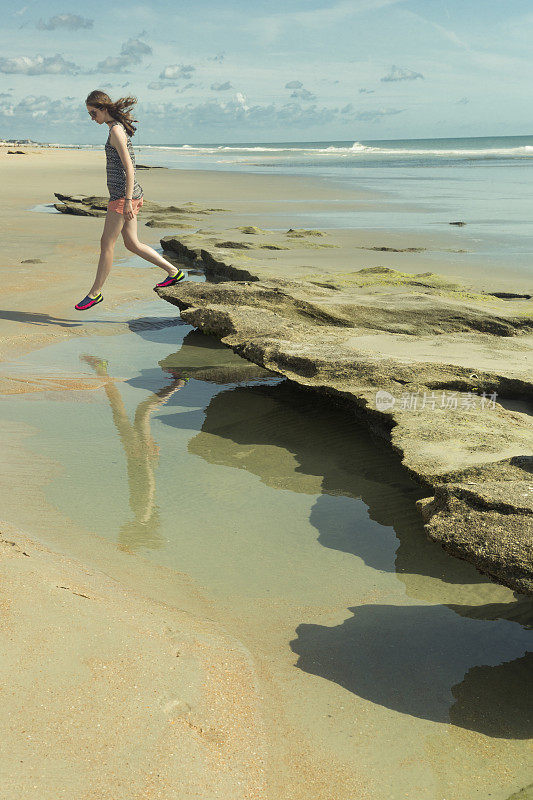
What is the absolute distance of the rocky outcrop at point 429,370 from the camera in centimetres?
207

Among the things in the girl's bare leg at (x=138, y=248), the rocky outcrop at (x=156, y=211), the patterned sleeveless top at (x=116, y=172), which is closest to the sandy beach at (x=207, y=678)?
the girl's bare leg at (x=138, y=248)

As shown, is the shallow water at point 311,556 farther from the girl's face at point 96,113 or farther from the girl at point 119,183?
the girl's face at point 96,113

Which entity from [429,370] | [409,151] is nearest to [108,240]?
[429,370]

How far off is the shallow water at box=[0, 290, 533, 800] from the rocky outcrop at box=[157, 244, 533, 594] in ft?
0.95

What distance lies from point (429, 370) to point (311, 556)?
149 cm

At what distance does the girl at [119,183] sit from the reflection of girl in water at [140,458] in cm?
154

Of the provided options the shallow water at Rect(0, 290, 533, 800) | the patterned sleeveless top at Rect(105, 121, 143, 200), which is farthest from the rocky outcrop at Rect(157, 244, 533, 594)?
the patterned sleeveless top at Rect(105, 121, 143, 200)

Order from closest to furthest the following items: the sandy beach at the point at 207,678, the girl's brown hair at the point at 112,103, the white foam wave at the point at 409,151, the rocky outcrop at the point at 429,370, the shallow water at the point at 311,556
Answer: the sandy beach at the point at 207,678 → the shallow water at the point at 311,556 → the rocky outcrop at the point at 429,370 → the girl's brown hair at the point at 112,103 → the white foam wave at the point at 409,151

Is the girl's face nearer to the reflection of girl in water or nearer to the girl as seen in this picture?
the girl

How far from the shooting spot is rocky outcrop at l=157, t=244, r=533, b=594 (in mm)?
2072

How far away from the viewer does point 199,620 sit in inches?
87.2

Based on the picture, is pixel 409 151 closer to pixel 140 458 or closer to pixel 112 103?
pixel 112 103

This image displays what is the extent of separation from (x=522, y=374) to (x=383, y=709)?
236cm

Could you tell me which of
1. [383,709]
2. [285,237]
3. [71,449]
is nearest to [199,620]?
[383,709]
